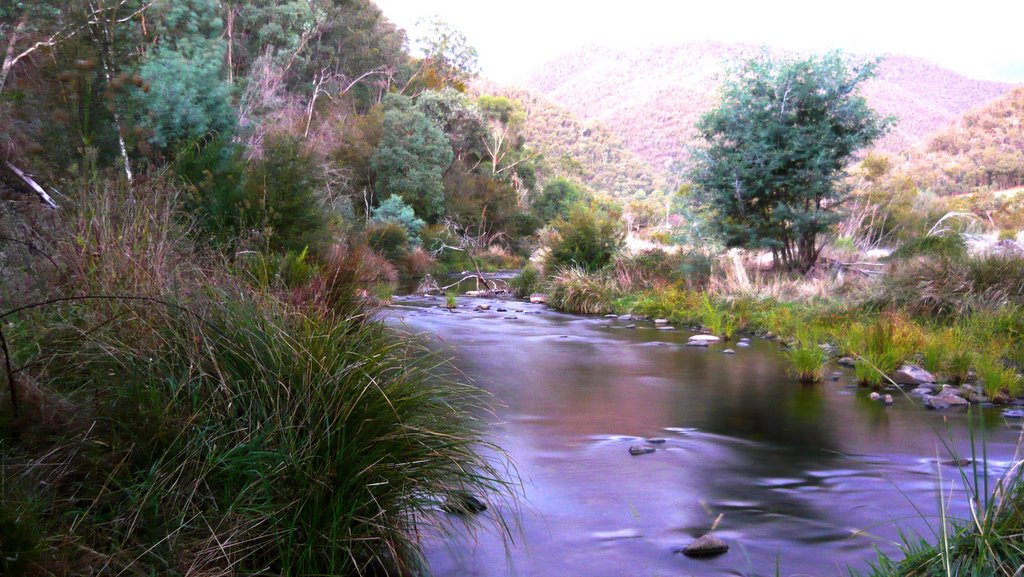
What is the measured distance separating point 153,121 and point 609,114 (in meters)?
113

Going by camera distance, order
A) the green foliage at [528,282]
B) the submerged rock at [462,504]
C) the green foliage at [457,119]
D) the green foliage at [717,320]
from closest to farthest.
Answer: the submerged rock at [462,504] → the green foliage at [717,320] → the green foliage at [528,282] → the green foliage at [457,119]

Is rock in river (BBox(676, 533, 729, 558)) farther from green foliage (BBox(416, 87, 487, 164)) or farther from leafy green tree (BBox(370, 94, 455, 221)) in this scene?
green foliage (BBox(416, 87, 487, 164))

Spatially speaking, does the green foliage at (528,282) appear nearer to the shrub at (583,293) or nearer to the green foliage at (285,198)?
the shrub at (583,293)

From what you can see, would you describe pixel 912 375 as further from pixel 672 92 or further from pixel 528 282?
pixel 672 92

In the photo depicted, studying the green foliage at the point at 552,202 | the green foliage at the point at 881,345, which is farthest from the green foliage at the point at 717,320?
the green foliage at the point at 552,202

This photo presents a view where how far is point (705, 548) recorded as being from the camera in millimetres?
4070

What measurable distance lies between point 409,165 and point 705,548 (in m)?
36.2

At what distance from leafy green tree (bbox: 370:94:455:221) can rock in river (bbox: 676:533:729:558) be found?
1356 inches

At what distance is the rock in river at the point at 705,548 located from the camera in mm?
4055

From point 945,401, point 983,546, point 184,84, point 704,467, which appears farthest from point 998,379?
point 184,84

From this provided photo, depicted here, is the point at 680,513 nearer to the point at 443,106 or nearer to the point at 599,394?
the point at 599,394

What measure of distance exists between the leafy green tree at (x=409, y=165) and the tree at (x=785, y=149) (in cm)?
2194

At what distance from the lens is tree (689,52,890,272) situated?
55.5 feet

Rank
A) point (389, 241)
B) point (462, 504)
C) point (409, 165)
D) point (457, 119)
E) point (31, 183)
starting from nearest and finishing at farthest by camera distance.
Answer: point (462, 504), point (31, 183), point (389, 241), point (409, 165), point (457, 119)
